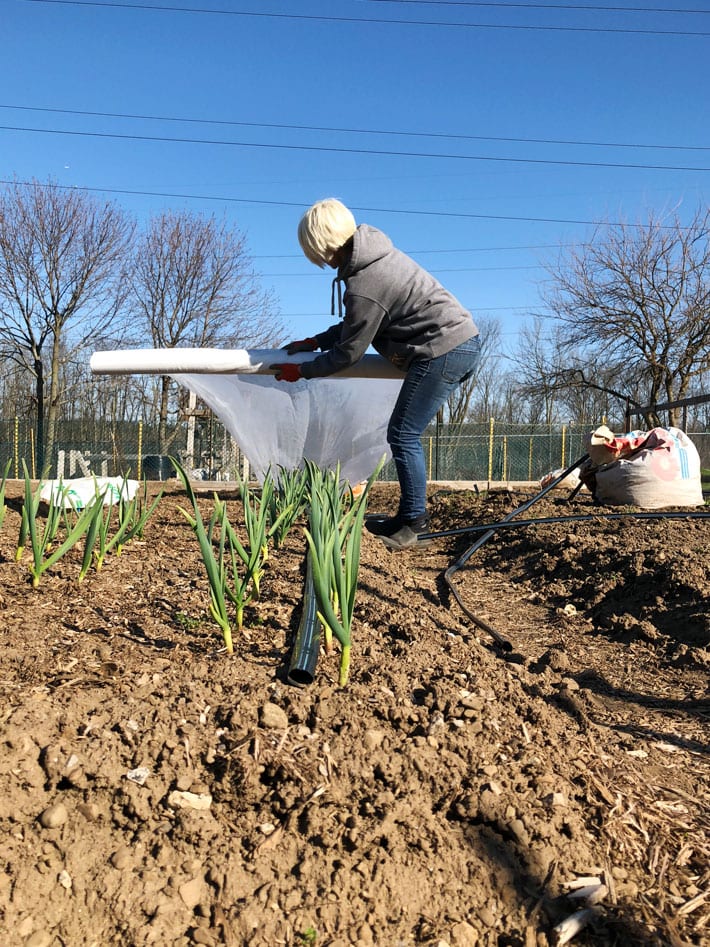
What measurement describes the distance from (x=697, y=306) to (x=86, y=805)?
18.7m

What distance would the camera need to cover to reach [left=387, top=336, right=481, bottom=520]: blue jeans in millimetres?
3250

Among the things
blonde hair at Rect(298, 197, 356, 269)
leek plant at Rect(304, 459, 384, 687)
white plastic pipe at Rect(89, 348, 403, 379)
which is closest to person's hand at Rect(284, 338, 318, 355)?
white plastic pipe at Rect(89, 348, 403, 379)

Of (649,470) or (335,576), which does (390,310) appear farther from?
(649,470)

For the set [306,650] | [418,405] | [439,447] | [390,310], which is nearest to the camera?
[306,650]

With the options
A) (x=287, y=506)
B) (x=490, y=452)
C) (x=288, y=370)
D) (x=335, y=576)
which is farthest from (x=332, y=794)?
(x=490, y=452)

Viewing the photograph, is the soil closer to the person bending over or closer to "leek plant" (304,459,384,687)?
"leek plant" (304,459,384,687)

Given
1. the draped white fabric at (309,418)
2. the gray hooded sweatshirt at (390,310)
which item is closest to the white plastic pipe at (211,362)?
the gray hooded sweatshirt at (390,310)

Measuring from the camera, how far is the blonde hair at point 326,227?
120 inches

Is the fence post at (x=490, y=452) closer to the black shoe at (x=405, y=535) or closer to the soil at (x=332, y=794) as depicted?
the black shoe at (x=405, y=535)

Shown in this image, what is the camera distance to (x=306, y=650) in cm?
152

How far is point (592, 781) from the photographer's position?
4.13ft

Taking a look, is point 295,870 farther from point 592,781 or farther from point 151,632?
point 151,632

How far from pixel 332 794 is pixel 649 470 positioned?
391 cm

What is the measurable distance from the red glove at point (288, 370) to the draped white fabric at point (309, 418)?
1.77 meters
